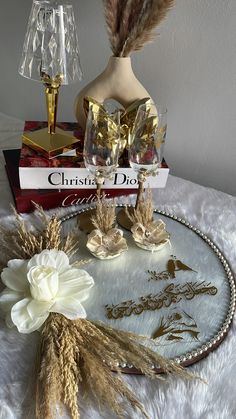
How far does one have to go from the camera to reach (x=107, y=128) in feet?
2.34

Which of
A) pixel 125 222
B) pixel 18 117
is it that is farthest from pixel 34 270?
pixel 18 117

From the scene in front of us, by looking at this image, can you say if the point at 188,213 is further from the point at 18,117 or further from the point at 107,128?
the point at 18,117

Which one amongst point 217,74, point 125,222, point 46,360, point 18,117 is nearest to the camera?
point 46,360

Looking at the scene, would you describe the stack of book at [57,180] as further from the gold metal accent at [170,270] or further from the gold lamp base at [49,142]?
the gold metal accent at [170,270]

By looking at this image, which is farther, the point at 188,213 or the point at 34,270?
the point at 188,213

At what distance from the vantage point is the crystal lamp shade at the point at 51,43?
0.76m

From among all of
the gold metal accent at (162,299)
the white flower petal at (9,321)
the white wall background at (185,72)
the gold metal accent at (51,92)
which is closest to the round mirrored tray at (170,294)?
the gold metal accent at (162,299)

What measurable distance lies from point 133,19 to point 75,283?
0.51 meters

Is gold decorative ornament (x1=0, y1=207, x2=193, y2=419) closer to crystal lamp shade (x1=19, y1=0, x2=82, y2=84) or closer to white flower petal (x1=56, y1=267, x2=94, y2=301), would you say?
white flower petal (x1=56, y1=267, x2=94, y2=301)

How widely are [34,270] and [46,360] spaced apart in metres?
0.12

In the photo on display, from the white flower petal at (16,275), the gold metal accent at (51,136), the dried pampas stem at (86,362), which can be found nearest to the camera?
the dried pampas stem at (86,362)

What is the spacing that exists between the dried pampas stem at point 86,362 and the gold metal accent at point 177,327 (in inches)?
1.4

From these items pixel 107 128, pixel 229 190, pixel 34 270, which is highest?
pixel 107 128

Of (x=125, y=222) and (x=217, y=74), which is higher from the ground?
(x=217, y=74)
